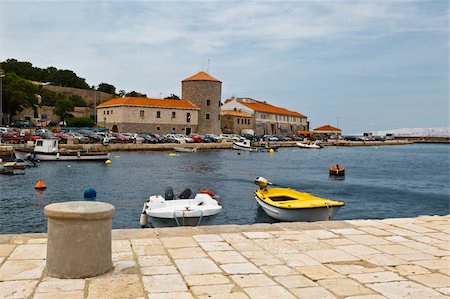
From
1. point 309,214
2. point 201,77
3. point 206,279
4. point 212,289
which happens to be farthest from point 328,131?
point 212,289

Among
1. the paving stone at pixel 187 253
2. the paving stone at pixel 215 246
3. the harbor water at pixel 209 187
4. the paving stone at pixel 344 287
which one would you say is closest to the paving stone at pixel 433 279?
the paving stone at pixel 344 287

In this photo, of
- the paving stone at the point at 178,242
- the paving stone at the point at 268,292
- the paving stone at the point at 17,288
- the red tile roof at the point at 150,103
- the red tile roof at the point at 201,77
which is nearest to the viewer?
the paving stone at the point at 17,288

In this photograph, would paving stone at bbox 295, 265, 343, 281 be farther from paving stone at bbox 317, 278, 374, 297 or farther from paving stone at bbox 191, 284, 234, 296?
paving stone at bbox 191, 284, 234, 296

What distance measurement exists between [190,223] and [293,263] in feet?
25.6

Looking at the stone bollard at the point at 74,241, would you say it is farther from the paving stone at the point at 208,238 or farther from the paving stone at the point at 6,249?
the paving stone at the point at 208,238

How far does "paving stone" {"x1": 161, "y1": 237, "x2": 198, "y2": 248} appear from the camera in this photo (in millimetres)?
6548

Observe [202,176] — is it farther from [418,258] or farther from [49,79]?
[49,79]

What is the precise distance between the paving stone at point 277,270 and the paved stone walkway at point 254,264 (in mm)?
13

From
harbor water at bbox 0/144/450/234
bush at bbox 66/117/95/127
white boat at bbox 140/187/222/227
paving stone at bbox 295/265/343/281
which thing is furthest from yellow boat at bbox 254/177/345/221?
bush at bbox 66/117/95/127

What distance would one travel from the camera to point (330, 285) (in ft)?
16.3

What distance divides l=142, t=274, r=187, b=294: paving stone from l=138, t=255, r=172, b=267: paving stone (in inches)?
18.0

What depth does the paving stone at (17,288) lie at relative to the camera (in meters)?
4.41

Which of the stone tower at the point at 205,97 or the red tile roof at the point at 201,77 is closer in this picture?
the stone tower at the point at 205,97

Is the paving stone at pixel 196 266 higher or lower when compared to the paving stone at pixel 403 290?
higher
